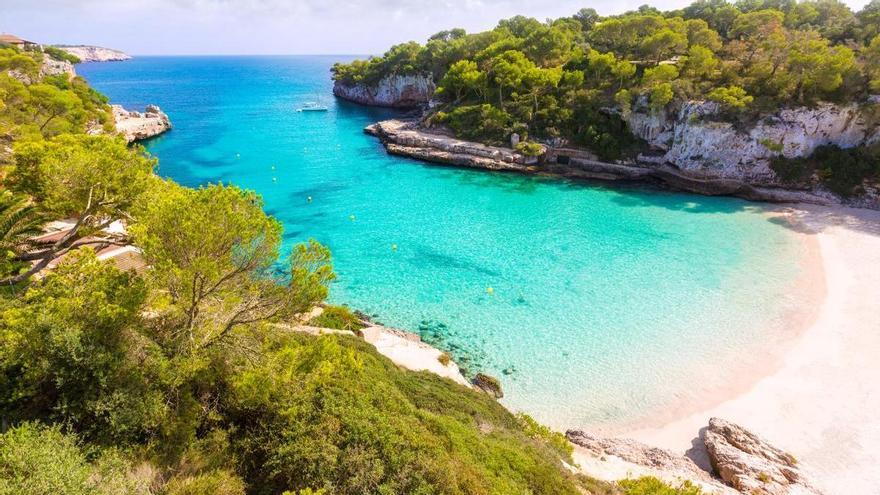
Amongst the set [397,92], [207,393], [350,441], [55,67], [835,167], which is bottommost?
[350,441]

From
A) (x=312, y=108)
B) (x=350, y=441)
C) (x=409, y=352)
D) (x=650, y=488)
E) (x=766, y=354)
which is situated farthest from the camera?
(x=312, y=108)

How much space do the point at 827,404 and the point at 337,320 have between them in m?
19.2

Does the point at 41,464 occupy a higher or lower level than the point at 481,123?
lower

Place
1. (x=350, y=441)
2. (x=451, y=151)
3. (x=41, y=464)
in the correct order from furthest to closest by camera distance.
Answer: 1. (x=451, y=151)
2. (x=350, y=441)
3. (x=41, y=464)

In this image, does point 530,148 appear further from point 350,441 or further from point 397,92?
point 397,92

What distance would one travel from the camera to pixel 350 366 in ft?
31.8

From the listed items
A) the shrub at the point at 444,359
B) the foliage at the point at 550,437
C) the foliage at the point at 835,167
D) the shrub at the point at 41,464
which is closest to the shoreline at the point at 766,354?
the foliage at the point at 550,437

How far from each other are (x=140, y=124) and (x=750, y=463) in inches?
2512

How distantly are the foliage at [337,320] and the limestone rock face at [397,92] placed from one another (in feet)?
180

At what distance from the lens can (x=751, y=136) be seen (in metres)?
34.5

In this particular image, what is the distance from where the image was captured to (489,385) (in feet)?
52.5

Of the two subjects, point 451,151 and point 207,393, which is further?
point 451,151

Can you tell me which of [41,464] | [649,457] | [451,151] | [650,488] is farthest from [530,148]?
[41,464]

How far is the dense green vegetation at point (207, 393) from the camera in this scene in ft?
23.6
